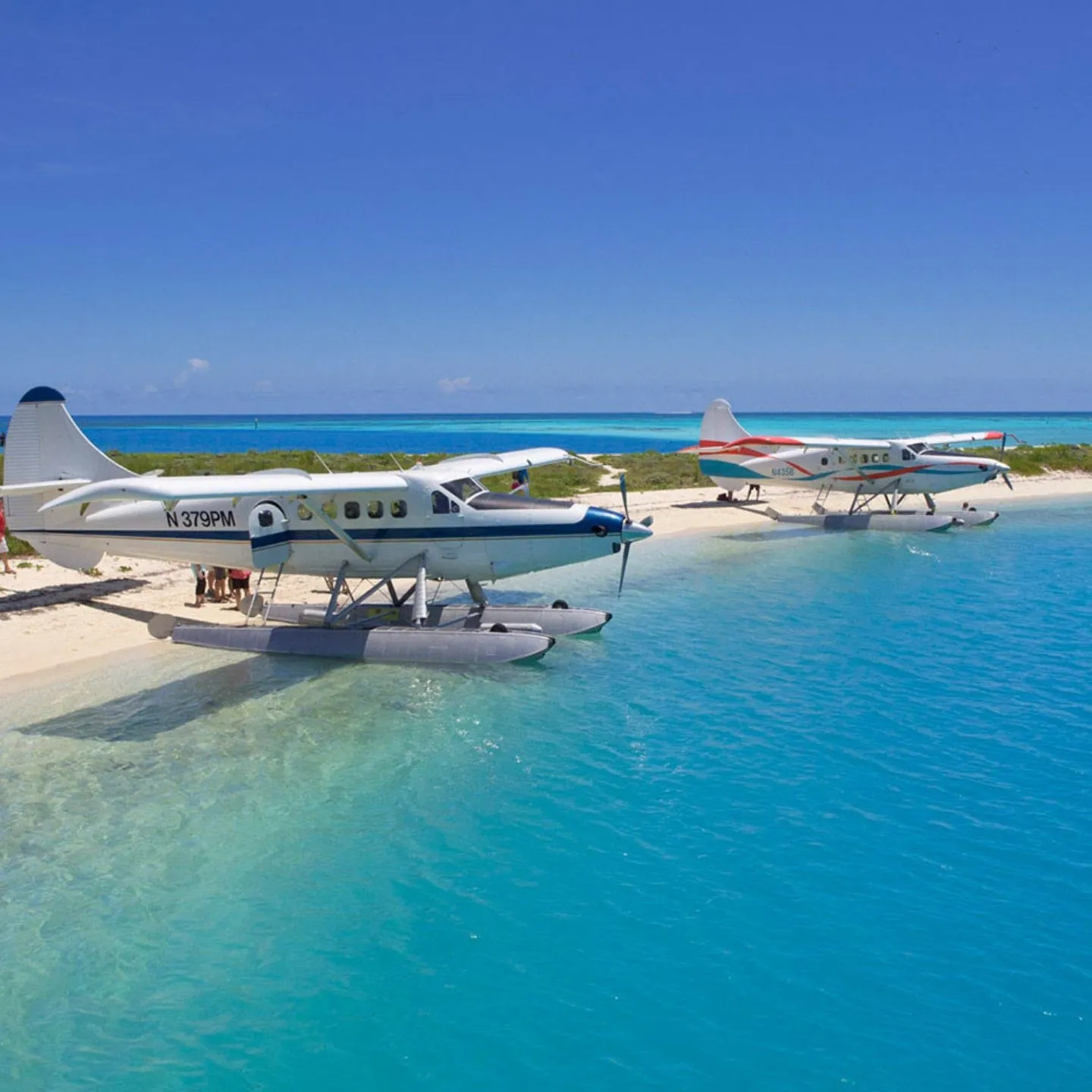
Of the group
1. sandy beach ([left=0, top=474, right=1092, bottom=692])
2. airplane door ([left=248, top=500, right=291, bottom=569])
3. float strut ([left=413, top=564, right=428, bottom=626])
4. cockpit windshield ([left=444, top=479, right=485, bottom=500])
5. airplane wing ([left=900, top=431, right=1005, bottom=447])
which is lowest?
sandy beach ([left=0, top=474, right=1092, bottom=692])

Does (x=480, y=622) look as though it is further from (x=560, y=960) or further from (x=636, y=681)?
(x=560, y=960)

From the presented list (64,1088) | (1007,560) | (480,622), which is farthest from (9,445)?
(1007,560)

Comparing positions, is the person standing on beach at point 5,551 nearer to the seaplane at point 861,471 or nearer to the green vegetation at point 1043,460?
the seaplane at point 861,471

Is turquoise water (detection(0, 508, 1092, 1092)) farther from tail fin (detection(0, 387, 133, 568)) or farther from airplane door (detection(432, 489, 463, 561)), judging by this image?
tail fin (detection(0, 387, 133, 568))

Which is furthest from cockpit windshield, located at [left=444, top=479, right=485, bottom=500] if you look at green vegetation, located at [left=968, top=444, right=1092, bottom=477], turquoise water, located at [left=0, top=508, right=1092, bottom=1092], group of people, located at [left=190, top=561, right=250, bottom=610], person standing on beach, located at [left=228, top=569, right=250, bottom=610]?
green vegetation, located at [left=968, top=444, right=1092, bottom=477]

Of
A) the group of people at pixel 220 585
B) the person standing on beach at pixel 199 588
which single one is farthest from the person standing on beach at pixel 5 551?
the person standing on beach at pixel 199 588

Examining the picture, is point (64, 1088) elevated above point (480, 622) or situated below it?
below
